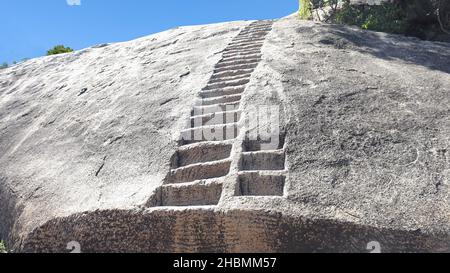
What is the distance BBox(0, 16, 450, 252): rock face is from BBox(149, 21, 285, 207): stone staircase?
13mm

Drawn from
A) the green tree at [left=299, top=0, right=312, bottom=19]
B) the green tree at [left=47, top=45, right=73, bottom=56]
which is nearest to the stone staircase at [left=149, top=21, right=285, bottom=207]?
the green tree at [left=299, top=0, right=312, bottom=19]

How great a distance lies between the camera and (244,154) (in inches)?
175

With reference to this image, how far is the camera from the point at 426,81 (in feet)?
18.5

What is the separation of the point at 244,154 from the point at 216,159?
0.30 metres

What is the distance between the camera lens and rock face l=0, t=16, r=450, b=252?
11.8 ft

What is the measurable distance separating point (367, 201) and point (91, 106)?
156 inches

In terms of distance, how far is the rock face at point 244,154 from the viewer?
3.59 metres

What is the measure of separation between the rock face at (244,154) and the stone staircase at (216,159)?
0.01 m

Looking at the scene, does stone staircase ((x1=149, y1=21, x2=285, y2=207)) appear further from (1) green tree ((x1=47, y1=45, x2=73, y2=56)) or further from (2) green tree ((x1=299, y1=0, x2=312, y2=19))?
(1) green tree ((x1=47, y1=45, x2=73, y2=56))

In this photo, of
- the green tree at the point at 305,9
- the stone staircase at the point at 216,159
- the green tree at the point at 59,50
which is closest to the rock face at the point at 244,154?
the stone staircase at the point at 216,159

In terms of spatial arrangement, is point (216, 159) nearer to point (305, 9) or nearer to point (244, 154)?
point (244, 154)

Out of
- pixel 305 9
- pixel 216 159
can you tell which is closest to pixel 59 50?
pixel 305 9
